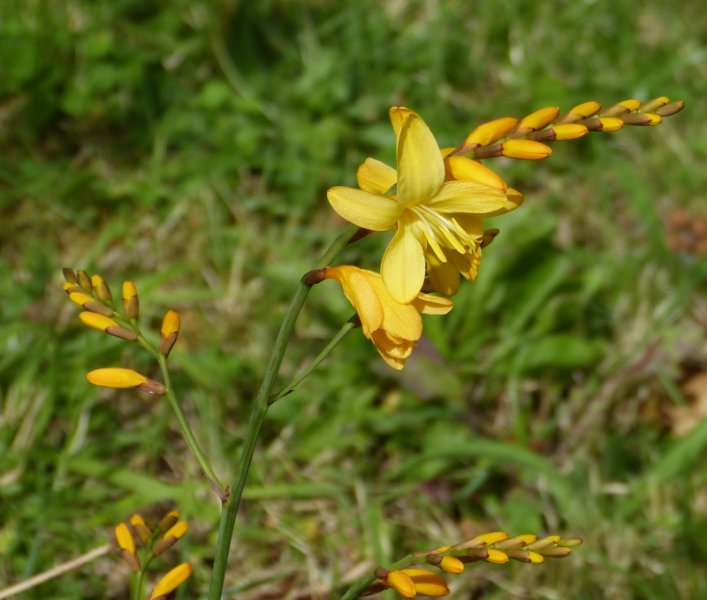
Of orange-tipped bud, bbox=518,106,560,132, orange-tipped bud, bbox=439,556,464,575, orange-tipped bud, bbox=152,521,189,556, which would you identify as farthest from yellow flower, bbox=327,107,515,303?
orange-tipped bud, bbox=152,521,189,556

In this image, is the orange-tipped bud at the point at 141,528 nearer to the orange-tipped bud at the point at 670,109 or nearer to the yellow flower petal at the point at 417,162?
the yellow flower petal at the point at 417,162

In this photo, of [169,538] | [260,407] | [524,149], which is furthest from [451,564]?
[524,149]

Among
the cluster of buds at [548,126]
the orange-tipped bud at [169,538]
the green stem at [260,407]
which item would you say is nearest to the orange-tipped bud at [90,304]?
the green stem at [260,407]

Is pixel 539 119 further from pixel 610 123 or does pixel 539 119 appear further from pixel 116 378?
pixel 116 378

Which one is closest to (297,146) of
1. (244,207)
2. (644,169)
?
(244,207)

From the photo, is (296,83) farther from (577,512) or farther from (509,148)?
(509,148)

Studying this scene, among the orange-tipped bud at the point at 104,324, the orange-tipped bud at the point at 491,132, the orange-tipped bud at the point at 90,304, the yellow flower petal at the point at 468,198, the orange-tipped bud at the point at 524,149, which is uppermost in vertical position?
the orange-tipped bud at the point at 491,132
